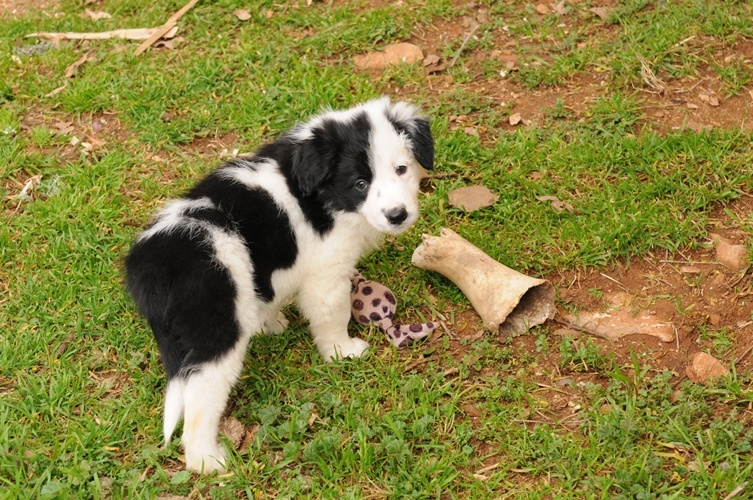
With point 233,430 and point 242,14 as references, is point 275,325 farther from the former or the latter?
point 242,14

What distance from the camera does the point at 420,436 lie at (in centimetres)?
389

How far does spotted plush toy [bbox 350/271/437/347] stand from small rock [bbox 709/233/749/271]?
168 cm

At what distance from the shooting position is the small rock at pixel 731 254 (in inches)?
180

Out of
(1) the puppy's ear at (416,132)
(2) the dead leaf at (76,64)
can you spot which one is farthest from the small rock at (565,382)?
(2) the dead leaf at (76,64)

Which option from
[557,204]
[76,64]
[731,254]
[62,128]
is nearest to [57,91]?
[76,64]

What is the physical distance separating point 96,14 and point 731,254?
558cm

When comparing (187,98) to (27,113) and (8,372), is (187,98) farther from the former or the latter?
(8,372)

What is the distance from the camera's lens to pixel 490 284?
441 centimetres

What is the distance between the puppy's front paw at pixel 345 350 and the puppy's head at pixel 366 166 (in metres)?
0.67

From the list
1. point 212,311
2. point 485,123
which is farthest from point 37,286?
point 485,123

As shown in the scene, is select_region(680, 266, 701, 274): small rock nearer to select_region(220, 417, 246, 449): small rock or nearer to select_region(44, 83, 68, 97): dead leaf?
select_region(220, 417, 246, 449): small rock

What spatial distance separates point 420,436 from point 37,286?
2.48m

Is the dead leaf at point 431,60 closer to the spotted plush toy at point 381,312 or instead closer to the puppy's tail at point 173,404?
the spotted plush toy at point 381,312

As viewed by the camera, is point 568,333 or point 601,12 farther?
point 601,12
